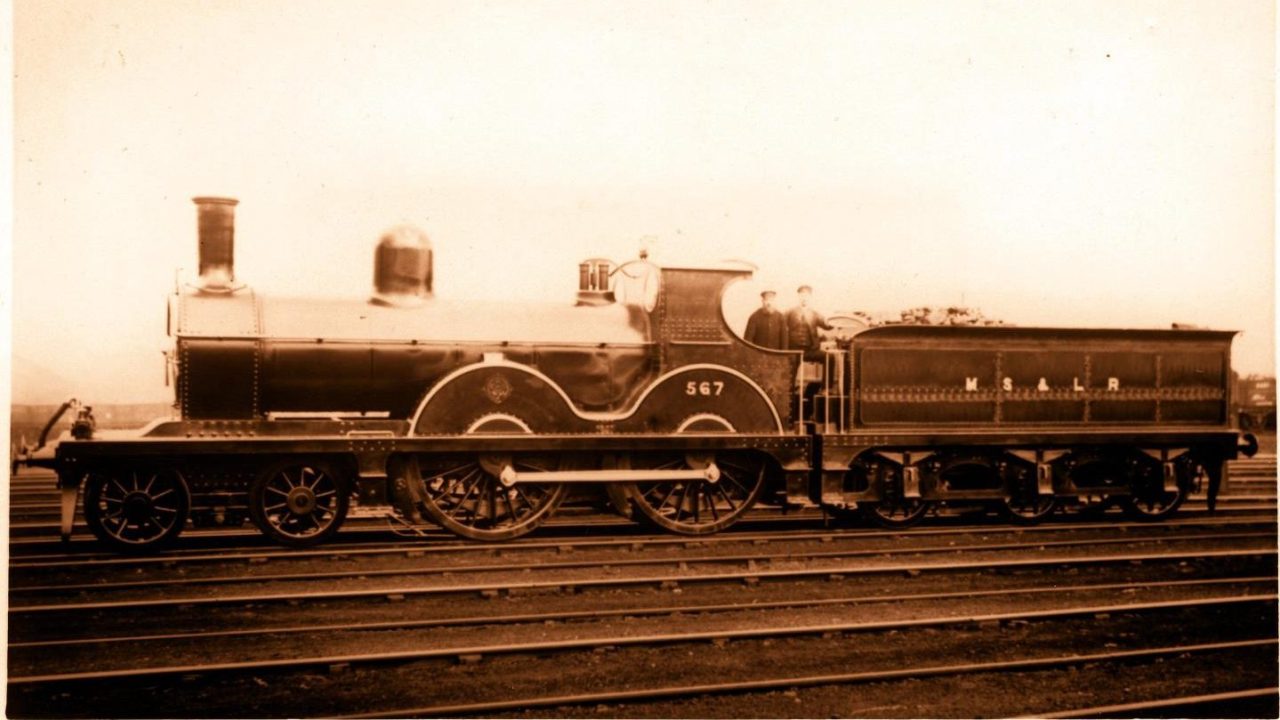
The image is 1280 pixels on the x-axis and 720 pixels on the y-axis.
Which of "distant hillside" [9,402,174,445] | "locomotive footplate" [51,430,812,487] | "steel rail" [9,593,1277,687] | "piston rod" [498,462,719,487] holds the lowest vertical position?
"steel rail" [9,593,1277,687]

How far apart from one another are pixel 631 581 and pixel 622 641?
0.88 meters

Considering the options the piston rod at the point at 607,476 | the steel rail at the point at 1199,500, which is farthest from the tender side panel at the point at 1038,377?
the piston rod at the point at 607,476

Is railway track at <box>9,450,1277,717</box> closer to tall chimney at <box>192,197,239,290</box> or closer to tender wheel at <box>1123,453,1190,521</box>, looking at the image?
tender wheel at <box>1123,453,1190,521</box>

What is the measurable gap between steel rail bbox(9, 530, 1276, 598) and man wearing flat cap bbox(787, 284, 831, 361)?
1.34m

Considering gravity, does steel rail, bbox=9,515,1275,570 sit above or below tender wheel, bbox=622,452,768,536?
below

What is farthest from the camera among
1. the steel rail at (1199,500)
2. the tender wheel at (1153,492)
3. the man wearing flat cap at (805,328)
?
the tender wheel at (1153,492)

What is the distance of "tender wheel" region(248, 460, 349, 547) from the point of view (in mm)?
6137

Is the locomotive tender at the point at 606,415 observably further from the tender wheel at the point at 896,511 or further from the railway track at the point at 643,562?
the railway track at the point at 643,562

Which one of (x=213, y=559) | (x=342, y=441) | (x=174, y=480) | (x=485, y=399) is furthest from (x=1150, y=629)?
(x=174, y=480)

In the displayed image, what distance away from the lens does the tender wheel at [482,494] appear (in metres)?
6.38

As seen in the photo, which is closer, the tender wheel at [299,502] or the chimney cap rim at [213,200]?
the chimney cap rim at [213,200]

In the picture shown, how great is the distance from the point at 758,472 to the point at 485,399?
1.80 m

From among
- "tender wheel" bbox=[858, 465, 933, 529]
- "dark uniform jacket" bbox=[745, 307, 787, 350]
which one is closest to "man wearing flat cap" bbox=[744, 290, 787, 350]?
"dark uniform jacket" bbox=[745, 307, 787, 350]

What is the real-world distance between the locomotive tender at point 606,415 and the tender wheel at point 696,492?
0.02m
